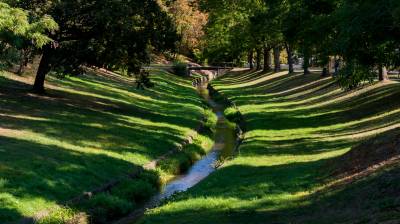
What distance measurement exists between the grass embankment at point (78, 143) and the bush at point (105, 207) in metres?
0.03

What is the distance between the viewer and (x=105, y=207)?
1805 centimetres

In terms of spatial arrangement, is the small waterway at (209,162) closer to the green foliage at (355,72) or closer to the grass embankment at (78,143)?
the grass embankment at (78,143)

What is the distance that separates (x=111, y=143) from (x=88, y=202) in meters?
7.58

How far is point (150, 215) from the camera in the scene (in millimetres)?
16266

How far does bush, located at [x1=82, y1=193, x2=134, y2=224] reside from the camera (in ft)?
57.7

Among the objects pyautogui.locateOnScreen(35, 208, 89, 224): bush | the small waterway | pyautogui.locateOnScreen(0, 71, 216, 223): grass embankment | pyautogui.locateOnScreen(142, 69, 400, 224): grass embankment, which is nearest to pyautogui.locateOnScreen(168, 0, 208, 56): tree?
the small waterway

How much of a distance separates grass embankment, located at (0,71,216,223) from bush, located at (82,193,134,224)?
32 mm

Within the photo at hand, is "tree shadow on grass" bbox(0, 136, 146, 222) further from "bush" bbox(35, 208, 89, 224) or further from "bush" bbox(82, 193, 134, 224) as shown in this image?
"bush" bbox(82, 193, 134, 224)

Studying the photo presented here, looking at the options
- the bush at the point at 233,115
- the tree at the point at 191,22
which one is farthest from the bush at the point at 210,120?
the tree at the point at 191,22

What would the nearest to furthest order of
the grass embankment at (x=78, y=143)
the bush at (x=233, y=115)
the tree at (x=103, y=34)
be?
1. the grass embankment at (x=78, y=143)
2. the tree at (x=103, y=34)
3. the bush at (x=233, y=115)

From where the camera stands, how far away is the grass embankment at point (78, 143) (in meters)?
17.8

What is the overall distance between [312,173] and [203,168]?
8.07 metres

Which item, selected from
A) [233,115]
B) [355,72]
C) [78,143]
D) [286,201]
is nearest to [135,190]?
[78,143]

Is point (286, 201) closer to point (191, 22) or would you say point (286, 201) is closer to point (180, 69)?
point (180, 69)
